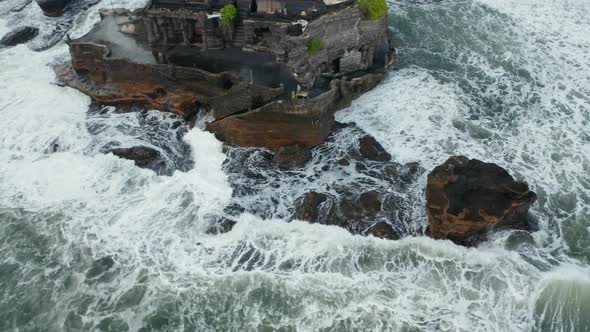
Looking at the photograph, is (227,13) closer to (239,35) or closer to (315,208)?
(239,35)

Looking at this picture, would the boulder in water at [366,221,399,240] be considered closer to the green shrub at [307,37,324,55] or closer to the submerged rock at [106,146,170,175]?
the green shrub at [307,37,324,55]

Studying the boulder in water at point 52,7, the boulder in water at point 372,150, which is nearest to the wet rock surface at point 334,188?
the boulder in water at point 372,150

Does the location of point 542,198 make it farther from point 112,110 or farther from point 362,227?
point 112,110

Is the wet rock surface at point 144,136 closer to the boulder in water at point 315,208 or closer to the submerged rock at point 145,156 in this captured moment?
the submerged rock at point 145,156

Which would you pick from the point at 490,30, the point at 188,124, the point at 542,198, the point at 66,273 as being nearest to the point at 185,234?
the point at 66,273

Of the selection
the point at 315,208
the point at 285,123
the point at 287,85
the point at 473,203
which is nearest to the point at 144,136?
the point at 285,123

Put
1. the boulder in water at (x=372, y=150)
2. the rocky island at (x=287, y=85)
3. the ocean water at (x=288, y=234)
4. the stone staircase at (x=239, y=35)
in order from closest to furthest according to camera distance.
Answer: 1. the ocean water at (x=288, y=234)
2. the rocky island at (x=287, y=85)
3. the boulder in water at (x=372, y=150)
4. the stone staircase at (x=239, y=35)
